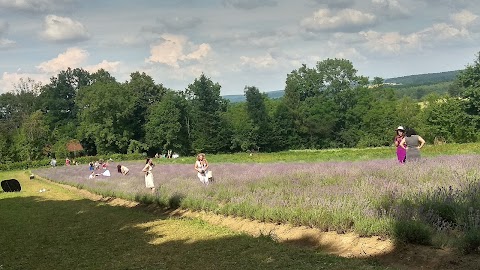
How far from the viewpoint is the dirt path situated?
5594mm

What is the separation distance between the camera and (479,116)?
62.2 metres

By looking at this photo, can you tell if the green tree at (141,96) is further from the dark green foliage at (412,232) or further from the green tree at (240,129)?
the dark green foliage at (412,232)

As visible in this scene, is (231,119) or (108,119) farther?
(231,119)

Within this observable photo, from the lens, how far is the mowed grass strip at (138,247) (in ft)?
23.6

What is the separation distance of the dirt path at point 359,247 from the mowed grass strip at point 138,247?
0.36 meters

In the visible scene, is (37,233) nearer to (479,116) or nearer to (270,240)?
(270,240)

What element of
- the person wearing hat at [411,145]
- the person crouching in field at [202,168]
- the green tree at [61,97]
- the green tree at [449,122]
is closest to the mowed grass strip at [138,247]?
the person crouching in field at [202,168]

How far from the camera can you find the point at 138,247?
375 inches

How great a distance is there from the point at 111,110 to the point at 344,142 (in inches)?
1909

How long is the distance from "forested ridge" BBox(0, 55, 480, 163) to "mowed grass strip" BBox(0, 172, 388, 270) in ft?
218

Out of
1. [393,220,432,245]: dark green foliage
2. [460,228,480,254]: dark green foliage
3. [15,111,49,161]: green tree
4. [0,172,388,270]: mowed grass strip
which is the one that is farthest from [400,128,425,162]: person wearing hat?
[15,111,49,161]: green tree

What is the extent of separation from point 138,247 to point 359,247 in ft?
17.1

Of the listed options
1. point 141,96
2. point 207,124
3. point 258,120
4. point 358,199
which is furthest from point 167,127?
point 358,199

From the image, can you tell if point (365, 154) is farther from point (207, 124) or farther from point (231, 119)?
point (231, 119)
